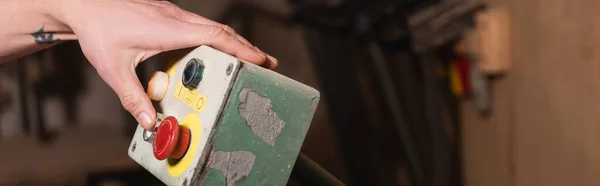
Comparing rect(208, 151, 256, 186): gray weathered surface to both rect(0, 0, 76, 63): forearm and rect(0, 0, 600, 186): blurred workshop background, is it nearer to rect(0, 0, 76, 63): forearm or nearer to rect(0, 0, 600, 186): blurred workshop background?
rect(0, 0, 76, 63): forearm

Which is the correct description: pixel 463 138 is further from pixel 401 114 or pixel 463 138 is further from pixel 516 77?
pixel 516 77

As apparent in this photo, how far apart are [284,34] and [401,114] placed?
685 mm

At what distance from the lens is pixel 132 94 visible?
0.52 meters

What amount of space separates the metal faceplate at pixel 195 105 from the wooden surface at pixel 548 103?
51 cm

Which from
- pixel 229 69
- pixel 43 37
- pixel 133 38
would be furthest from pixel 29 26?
pixel 229 69

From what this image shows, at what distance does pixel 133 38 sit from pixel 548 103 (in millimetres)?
645

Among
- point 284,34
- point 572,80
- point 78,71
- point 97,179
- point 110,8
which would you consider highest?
point 110,8

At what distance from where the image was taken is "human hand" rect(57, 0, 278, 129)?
1.71 feet

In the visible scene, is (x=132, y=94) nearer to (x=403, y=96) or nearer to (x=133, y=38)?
(x=133, y=38)

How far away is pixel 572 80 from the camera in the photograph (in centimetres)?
83

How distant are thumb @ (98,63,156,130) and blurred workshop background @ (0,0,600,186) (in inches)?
17.3

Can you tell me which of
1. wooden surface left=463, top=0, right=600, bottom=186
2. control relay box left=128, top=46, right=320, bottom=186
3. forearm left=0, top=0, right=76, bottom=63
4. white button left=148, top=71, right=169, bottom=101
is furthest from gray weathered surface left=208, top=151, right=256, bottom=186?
wooden surface left=463, top=0, right=600, bottom=186

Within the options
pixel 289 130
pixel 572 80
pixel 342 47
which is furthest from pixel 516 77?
pixel 289 130

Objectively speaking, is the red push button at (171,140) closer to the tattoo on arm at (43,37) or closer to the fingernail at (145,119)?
the fingernail at (145,119)
